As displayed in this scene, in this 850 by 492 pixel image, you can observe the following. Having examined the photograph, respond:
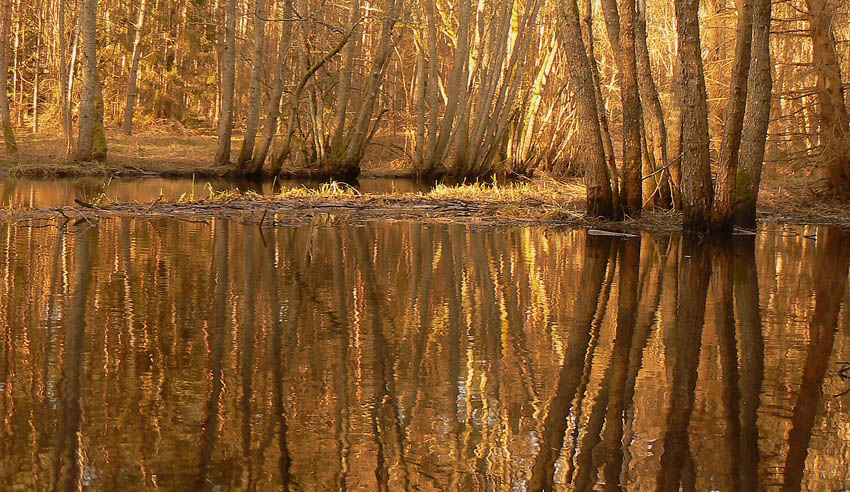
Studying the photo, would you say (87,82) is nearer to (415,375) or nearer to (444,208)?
(444,208)

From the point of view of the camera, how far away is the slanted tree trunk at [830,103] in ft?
57.1

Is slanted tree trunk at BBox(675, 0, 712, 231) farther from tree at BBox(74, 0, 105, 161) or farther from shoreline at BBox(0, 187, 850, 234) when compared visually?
tree at BBox(74, 0, 105, 161)

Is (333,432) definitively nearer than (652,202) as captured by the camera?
Yes

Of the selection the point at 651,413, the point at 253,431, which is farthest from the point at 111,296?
the point at 651,413

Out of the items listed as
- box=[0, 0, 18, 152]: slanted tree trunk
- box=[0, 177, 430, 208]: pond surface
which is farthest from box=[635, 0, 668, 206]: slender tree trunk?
box=[0, 0, 18, 152]: slanted tree trunk

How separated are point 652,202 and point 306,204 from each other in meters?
5.49

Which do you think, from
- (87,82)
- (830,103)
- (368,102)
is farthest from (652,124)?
(87,82)

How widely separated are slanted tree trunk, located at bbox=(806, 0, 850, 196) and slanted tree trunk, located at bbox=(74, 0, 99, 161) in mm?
18620

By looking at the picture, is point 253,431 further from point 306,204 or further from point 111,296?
point 306,204

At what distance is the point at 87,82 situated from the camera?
93.2 feet

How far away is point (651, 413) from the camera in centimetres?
446

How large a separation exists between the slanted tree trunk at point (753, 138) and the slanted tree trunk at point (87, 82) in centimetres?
1999

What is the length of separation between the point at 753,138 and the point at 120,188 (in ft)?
46.3

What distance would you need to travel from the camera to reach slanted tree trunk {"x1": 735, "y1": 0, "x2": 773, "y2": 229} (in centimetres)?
1294
